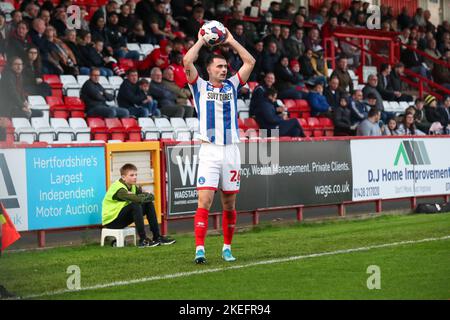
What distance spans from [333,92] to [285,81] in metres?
1.26

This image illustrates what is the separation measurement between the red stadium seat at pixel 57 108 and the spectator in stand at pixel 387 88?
1186 cm

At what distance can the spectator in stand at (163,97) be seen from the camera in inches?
822

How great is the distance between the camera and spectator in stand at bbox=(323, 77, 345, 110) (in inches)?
974

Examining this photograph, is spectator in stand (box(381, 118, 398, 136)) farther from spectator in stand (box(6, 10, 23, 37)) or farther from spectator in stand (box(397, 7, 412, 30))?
spectator in stand (box(397, 7, 412, 30))

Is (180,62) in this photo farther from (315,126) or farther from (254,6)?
(254,6)

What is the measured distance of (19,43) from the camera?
729 inches

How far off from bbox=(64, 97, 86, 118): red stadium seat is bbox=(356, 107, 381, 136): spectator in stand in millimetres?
6270

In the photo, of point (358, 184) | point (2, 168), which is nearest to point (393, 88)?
point (358, 184)

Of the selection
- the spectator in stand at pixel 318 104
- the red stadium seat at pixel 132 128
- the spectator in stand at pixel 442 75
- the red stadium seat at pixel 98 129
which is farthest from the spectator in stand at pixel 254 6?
the red stadium seat at pixel 98 129

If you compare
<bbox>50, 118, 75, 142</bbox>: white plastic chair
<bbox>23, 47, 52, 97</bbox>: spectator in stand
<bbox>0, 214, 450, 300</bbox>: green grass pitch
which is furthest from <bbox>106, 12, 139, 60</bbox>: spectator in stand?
<bbox>0, 214, 450, 300</bbox>: green grass pitch

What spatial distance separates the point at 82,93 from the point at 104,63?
2187 mm

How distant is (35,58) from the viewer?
61.6 ft

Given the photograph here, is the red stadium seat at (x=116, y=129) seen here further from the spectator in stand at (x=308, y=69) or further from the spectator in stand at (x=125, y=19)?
the spectator in stand at (x=308, y=69)

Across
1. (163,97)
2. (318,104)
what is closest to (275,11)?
(318,104)
